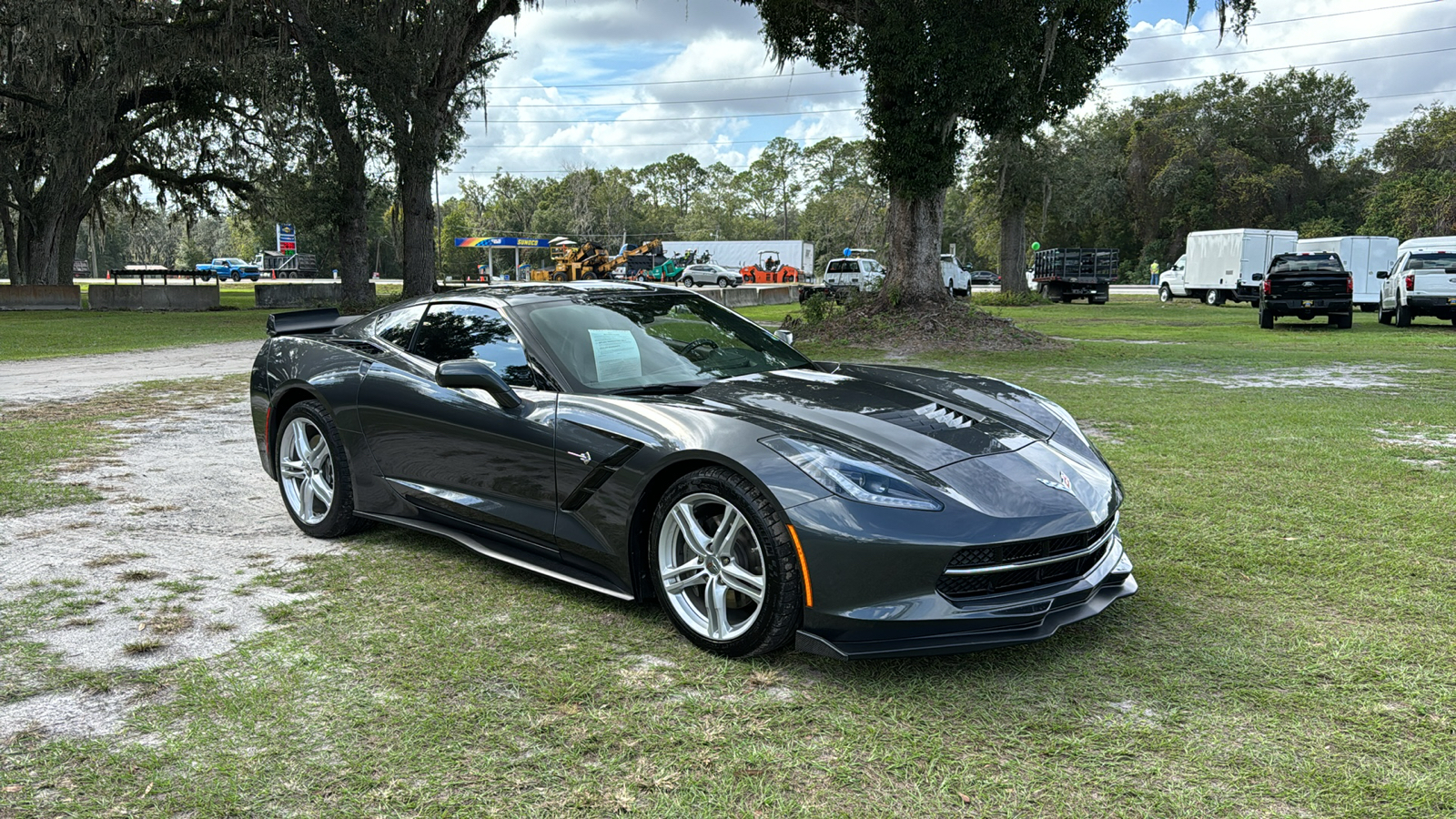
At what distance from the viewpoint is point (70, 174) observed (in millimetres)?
29109

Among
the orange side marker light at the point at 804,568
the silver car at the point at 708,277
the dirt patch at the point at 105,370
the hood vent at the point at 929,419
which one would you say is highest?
the silver car at the point at 708,277

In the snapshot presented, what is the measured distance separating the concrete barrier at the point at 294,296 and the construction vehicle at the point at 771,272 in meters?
26.4

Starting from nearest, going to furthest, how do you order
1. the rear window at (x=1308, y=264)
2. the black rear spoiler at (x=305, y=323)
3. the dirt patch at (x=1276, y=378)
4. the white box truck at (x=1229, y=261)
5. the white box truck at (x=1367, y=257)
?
1. the black rear spoiler at (x=305, y=323)
2. the dirt patch at (x=1276, y=378)
3. the rear window at (x=1308, y=264)
4. the white box truck at (x=1367, y=257)
5. the white box truck at (x=1229, y=261)

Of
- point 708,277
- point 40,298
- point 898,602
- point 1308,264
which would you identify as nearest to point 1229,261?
point 1308,264

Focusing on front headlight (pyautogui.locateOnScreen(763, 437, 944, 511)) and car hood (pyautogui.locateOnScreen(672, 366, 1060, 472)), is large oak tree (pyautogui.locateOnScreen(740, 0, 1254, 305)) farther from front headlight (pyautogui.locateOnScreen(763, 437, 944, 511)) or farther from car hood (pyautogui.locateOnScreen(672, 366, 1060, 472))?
front headlight (pyautogui.locateOnScreen(763, 437, 944, 511))

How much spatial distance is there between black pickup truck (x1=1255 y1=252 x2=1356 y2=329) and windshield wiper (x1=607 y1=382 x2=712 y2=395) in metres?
21.6

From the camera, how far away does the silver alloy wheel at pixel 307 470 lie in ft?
16.7

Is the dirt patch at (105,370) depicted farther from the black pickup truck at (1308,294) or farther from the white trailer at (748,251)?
the white trailer at (748,251)

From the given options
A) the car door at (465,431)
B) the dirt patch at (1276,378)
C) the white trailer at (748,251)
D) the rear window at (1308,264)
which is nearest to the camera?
the car door at (465,431)

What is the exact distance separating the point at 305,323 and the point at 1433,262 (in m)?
24.0

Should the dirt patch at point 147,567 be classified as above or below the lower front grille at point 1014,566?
below

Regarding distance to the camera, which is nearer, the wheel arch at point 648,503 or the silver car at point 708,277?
the wheel arch at point 648,503

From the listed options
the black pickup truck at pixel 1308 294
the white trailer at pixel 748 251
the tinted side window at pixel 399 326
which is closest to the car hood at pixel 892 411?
the tinted side window at pixel 399 326

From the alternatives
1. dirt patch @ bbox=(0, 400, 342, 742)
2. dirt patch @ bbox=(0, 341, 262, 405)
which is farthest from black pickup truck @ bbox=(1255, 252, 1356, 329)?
dirt patch @ bbox=(0, 400, 342, 742)
